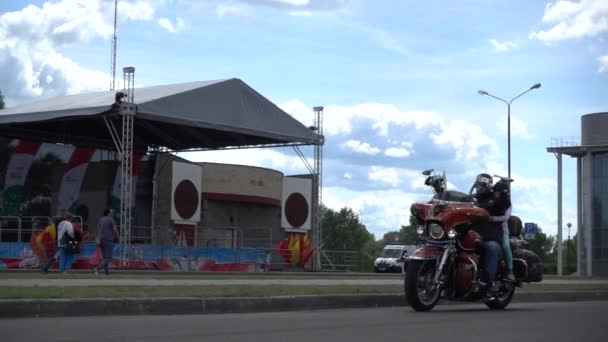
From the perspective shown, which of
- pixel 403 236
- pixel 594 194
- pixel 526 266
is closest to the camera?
pixel 526 266

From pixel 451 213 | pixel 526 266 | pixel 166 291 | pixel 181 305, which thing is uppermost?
pixel 451 213

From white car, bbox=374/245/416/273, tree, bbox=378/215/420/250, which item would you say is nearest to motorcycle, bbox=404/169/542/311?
white car, bbox=374/245/416/273

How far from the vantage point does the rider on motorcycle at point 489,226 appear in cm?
1377

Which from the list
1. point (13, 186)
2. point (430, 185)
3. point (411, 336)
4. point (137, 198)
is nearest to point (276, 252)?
point (137, 198)

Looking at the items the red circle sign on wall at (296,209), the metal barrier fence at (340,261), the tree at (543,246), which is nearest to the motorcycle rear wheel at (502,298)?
the metal barrier fence at (340,261)

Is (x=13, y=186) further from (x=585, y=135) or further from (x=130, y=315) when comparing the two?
(x=585, y=135)

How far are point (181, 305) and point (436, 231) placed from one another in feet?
11.5

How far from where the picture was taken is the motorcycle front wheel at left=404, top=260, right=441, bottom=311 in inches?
505

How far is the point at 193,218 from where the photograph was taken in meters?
46.3

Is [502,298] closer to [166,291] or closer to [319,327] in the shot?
[319,327]

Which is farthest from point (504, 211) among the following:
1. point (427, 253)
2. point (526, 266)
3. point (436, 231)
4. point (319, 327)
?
point (319, 327)

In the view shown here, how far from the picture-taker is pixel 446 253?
1297 centimetres

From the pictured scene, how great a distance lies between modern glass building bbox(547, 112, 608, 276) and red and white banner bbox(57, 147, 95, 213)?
36.9m

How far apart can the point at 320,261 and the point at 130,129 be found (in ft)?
46.0
